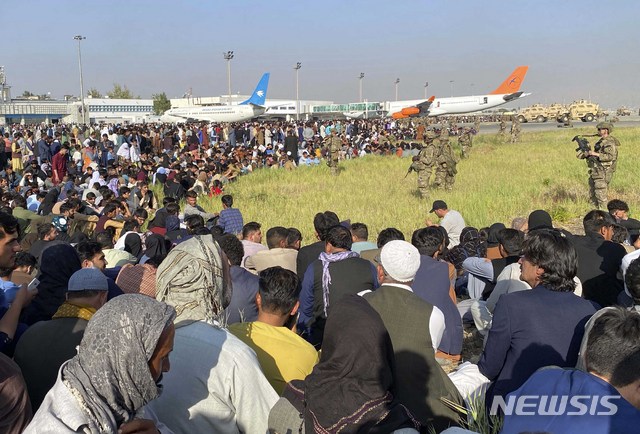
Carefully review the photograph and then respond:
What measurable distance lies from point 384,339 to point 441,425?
1087 millimetres

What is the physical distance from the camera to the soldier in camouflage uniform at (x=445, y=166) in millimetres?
15266

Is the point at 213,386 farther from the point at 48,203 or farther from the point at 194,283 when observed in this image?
the point at 48,203

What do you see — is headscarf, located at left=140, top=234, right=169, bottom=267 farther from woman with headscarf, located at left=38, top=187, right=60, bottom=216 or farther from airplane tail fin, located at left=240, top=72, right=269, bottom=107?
airplane tail fin, located at left=240, top=72, right=269, bottom=107

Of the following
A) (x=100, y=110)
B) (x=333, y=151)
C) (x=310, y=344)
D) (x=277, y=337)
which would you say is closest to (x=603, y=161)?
(x=333, y=151)

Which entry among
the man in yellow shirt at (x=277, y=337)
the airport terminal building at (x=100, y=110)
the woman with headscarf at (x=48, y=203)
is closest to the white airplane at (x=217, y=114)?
the airport terminal building at (x=100, y=110)

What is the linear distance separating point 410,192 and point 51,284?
1239cm

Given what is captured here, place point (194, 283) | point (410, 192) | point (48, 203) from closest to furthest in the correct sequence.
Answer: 1. point (194, 283)
2. point (48, 203)
3. point (410, 192)

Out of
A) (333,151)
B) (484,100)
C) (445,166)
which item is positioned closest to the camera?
(445,166)

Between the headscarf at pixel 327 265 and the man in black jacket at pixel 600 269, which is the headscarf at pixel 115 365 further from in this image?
the man in black jacket at pixel 600 269

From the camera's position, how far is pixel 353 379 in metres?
2.42

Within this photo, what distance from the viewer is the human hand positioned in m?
2.03

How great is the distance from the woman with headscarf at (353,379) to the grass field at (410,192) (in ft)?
27.9

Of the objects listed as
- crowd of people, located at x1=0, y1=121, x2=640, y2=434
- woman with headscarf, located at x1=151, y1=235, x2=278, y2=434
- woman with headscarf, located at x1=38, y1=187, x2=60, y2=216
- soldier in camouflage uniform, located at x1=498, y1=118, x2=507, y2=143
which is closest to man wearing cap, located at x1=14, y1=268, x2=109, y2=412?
crowd of people, located at x1=0, y1=121, x2=640, y2=434
